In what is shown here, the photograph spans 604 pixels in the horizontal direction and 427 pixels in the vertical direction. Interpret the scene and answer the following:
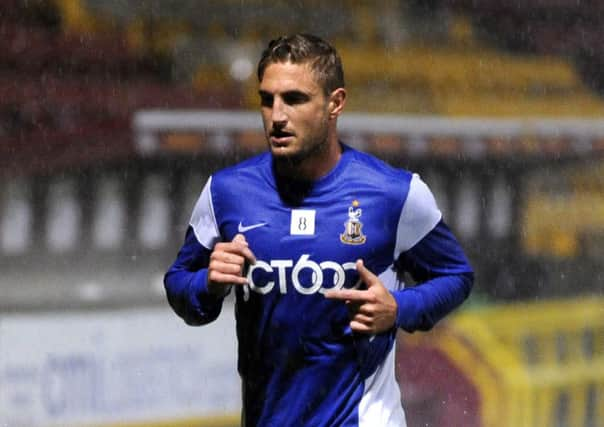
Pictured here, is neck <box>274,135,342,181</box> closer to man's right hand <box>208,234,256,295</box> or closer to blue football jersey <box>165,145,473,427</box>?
blue football jersey <box>165,145,473,427</box>

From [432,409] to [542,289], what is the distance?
90 centimetres

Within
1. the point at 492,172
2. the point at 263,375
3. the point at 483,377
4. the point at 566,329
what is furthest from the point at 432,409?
the point at 263,375

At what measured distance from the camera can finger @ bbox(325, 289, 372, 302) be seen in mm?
2559

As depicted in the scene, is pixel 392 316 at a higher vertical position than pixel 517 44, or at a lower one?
lower

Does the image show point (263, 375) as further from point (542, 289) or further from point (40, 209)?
point (542, 289)

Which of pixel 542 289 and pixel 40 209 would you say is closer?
pixel 40 209

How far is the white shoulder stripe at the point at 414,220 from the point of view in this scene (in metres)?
2.81

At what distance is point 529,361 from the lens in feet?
18.5

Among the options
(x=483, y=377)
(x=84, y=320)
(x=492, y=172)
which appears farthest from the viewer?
(x=492, y=172)

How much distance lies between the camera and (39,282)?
5219 mm

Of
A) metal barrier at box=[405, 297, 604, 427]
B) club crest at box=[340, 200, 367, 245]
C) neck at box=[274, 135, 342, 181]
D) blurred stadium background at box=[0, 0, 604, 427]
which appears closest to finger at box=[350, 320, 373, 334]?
club crest at box=[340, 200, 367, 245]

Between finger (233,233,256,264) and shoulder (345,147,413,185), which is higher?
shoulder (345,147,413,185)

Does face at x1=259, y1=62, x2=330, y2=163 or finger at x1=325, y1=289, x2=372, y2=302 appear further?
face at x1=259, y1=62, x2=330, y2=163

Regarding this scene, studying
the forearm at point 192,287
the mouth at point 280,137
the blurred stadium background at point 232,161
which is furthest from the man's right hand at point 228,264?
the blurred stadium background at point 232,161
